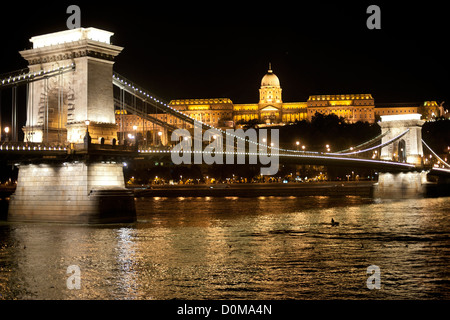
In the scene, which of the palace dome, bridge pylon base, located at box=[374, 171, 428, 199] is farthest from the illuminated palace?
bridge pylon base, located at box=[374, 171, 428, 199]

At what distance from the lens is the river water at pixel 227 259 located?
1738cm

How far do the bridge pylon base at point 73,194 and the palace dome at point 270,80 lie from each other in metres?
152

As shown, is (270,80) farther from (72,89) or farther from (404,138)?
(72,89)

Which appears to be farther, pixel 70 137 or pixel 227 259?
pixel 70 137

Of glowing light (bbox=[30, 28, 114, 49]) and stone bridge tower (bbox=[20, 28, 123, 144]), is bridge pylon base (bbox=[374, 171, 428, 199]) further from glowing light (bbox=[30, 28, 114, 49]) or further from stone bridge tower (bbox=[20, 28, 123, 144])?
glowing light (bbox=[30, 28, 114, 49])

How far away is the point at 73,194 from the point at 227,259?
1113 cm

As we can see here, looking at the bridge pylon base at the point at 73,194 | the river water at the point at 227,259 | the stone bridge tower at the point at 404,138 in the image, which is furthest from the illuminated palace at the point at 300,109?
the river water at the point at 227,259

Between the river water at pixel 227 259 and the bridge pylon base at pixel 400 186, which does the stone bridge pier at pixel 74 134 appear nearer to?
the river water at pixel 227 259

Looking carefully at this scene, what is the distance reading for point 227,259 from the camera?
74.4 ft

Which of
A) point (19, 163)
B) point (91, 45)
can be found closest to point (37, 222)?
point (19, 163)

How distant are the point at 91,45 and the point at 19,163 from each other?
666cm

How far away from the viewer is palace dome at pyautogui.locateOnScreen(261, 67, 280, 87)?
182875mm

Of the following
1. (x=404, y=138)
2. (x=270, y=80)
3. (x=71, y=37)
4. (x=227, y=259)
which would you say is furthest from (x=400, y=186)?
(x=270, y=80)

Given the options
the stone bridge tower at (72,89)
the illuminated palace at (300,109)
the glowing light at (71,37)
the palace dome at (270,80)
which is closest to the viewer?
the glowing light at (71,37)
